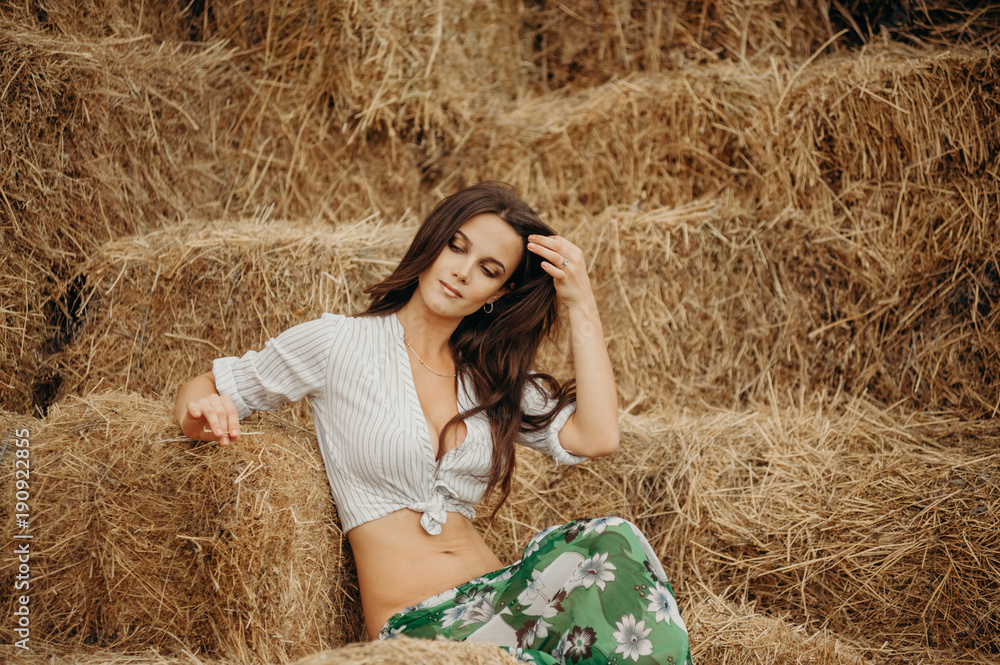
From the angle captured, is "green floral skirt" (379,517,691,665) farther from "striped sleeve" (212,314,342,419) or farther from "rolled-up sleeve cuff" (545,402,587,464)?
"striped sleeve" (212,314,342,419)

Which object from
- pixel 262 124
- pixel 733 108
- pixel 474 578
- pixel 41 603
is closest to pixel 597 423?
pixel 474 578

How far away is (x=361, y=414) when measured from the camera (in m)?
2.00

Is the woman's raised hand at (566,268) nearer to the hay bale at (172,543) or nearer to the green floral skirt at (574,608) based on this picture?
the green floral skirt at (574,608)

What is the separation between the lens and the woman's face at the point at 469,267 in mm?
2092

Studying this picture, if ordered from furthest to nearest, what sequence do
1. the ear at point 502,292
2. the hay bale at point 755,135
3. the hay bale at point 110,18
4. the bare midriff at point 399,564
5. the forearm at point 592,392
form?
1. the hay bale at point 755,135
2. the hay bale at point 110,18
3. the ear at point 502,292
4. the forearm at point 592,392
5. the bare midriff at point 399,564

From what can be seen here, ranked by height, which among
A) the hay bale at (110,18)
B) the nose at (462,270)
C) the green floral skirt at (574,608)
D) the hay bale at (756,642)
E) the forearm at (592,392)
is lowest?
the hay bale at (756,642)

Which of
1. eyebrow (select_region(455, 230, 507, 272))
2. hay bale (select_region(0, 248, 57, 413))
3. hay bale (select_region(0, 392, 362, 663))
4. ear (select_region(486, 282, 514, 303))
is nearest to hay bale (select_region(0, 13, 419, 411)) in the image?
hay bale (select_region(0, 248, 57, 413))

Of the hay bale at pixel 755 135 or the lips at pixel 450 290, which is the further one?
the hay bale at pixel 755 135

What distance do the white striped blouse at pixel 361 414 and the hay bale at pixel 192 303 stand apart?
29.7 inches

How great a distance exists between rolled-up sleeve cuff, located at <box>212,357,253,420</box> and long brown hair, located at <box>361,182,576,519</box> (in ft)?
1.37

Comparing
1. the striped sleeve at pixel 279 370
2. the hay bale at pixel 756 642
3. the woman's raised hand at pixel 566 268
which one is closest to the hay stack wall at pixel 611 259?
the hay bale at pixel 756 642

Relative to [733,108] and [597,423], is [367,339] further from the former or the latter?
[733,108]

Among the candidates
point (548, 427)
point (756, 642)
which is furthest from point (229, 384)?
point (756, 642)

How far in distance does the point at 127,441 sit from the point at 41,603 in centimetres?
46
